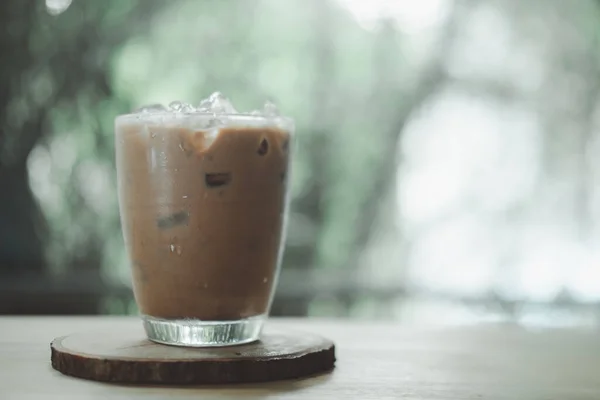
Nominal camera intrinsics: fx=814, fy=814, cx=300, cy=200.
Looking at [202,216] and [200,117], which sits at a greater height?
[200,117]

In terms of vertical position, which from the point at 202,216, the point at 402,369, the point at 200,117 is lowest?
the point at 402,369

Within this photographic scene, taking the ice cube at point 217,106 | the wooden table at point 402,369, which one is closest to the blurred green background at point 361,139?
the wooden table at point 402,369

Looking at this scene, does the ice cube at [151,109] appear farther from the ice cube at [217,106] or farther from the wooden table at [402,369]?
the wooden table at [402,369]

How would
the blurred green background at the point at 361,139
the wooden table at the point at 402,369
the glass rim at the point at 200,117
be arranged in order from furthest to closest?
the blurred green background at the point at 361,139 → the glass rim at the point at 200,117 → the wooden table at the point at 402,369

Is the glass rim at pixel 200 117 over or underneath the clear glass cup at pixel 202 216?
over

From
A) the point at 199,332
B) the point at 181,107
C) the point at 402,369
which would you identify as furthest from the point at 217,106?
the point at 402,369

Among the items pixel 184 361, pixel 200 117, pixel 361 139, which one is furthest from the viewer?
pixel 361 139

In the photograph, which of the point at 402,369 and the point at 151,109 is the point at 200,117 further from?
the point at 402,369
